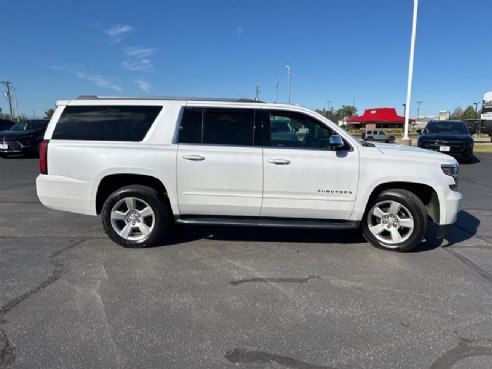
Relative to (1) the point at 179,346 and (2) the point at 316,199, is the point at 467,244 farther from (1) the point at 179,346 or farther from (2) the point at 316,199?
Answer: (1) the point at 179,346

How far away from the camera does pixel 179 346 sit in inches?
106

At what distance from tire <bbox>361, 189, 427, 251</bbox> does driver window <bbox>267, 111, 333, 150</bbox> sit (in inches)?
41.0

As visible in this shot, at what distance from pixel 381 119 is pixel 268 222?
85.7 meters

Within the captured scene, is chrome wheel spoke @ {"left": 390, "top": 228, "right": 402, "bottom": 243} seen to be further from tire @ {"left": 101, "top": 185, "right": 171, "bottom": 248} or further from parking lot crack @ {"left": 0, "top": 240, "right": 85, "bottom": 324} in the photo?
parking lot crack @ {"left": 0, "top": 240, "right": 85, "bottom": 324}

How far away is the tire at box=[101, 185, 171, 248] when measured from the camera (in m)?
4.65

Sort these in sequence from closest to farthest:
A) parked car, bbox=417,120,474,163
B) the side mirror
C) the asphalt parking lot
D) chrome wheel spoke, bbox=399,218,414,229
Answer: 1. the asphalt parking lot
2. the side mirror
3. chrome wheel spoke, bbox=399,218,414,229
4. parked car, bbox=417,120,474,163

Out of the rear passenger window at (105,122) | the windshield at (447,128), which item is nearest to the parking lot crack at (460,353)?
the rear passenger window at (105,122)

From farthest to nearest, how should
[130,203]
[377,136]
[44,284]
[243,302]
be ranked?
[377,136], [130,203], [44,284], [243,302]

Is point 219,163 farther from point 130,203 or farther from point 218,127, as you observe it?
point 130,203

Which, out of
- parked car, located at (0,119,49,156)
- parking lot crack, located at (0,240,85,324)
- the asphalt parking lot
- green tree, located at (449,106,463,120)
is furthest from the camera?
green tree, located at (449,106,463,120)

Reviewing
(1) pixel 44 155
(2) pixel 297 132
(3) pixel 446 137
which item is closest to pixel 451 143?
(3) pixel 446 137

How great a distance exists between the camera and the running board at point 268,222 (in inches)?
180

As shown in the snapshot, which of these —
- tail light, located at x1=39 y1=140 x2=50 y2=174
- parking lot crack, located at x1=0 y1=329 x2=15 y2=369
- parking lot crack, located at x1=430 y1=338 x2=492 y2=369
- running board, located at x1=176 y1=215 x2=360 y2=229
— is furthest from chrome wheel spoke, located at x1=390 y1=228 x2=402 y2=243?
tail light, located at x1=39 y1=140 x2=50 y2=174

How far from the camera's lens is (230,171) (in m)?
4.50
